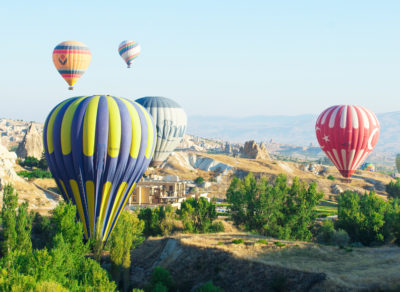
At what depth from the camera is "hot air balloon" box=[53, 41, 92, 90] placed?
87.9 meters

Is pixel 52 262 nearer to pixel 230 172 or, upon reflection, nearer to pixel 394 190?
pixel 394 190

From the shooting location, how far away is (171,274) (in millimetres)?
43625

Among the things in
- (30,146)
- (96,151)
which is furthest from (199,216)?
(30,146)

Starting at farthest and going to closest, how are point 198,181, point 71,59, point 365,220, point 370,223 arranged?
point 198,181 < point 71,59 < point 365,220 < point 370,223

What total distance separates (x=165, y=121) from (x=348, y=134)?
98.0ft

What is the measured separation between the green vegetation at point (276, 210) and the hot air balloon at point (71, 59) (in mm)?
41605

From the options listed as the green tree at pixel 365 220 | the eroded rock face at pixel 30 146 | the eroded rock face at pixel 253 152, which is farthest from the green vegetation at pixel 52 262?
the eroded rock face at pixel 253 152

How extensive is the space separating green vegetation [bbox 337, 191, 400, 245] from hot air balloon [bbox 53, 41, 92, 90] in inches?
2121

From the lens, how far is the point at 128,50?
107625 millimetres

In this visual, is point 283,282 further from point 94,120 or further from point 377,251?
point 94,120

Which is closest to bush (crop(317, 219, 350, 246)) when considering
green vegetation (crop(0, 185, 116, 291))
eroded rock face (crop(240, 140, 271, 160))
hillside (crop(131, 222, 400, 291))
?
hillside (crop(131, 222, 400, 291))

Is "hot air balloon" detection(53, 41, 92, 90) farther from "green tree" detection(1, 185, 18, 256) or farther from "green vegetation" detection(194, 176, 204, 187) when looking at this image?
"green tree" detection(1, 185, 18, 256)

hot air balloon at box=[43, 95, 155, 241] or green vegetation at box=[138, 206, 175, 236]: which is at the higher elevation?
hot air balloon at box=[43, 95, 155, 241]

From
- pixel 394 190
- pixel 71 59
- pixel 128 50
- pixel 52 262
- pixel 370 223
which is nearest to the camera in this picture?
pixel 52 262
